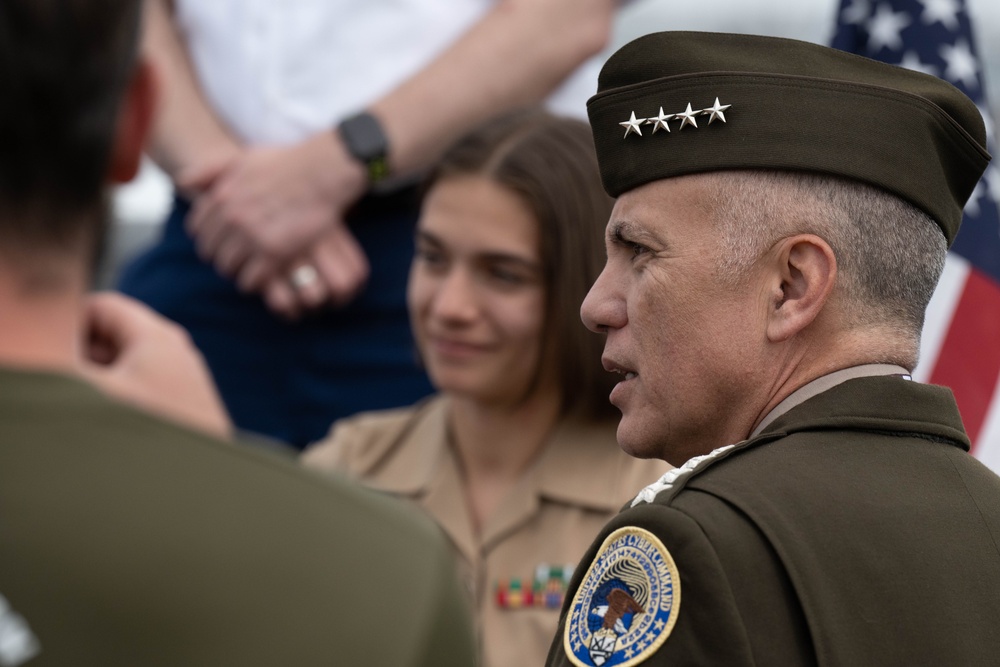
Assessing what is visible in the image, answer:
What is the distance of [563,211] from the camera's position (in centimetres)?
346

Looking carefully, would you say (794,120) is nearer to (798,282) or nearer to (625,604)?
(798,282)

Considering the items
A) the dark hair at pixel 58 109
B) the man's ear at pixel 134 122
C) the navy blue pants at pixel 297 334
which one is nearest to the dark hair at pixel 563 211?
the navy blue pants at pixel 297 334

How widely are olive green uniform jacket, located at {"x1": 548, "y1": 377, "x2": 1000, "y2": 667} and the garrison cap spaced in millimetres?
334

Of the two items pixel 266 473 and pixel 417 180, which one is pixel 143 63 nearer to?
Answer: pixel 266 473

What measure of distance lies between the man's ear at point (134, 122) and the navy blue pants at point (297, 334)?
2354mm

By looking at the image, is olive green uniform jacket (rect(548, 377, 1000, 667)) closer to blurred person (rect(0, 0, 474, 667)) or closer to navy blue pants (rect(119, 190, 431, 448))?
blurred person (rect(0, 0, 474, 667))

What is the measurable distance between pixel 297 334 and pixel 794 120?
1917 mm

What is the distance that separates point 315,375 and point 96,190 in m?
2.54

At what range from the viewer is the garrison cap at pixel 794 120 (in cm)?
201

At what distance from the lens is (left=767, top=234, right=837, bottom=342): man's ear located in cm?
197

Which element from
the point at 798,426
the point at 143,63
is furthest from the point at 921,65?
the point at 143,63

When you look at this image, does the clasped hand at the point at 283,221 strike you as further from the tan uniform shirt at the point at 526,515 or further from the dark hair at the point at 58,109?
the dark hair at the point at 58,109

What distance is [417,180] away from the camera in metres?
3.72

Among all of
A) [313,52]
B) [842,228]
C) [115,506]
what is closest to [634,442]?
[842,228]
